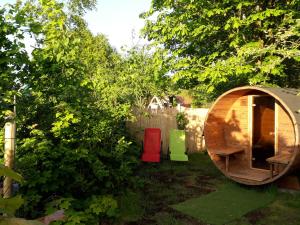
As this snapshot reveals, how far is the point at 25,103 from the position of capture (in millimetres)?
4277

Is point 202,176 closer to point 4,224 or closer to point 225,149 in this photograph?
point 225,149

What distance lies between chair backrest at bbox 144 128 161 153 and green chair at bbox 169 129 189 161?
512 mm

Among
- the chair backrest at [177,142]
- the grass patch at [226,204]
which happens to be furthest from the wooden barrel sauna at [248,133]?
the chair backrest at [177,142]

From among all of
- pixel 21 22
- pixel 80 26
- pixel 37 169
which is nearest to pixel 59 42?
pixel 21 22

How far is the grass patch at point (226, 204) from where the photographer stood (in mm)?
5802

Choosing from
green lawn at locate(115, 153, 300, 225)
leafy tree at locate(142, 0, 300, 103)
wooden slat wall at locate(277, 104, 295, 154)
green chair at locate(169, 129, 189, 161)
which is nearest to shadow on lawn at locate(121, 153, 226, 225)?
green lawn at locate(115, 153, 300, 225)

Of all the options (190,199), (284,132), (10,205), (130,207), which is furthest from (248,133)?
(10,205)

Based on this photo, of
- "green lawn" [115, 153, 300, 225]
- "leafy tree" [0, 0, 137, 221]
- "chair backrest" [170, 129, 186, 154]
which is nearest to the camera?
"leafy tree" [0, 0, 137, 221]

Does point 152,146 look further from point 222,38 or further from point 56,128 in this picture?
point 56,128

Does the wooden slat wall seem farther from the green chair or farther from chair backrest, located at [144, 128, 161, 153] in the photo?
chair backrest, located at [144, 128, 161, 153]

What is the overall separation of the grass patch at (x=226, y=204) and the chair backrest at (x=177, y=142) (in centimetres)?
334

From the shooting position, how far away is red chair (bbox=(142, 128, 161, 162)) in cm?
1026

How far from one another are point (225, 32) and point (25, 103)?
842 centimetres

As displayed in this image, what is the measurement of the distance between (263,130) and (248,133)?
1.44 m
